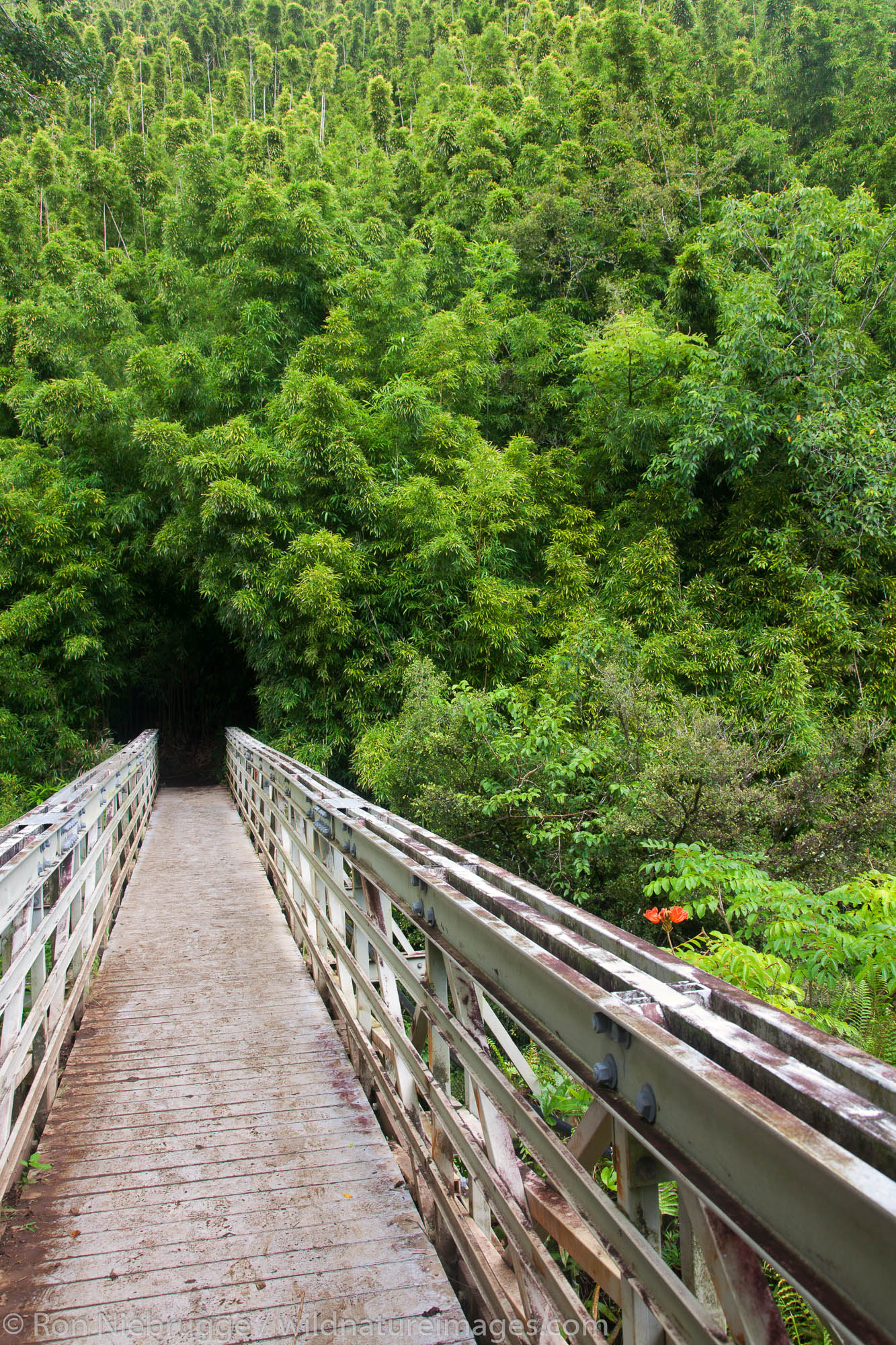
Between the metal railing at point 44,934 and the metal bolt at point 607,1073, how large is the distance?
1.57 metres

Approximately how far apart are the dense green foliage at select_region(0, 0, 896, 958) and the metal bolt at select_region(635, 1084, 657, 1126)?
4296 mm

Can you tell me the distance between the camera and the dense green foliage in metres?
6.00

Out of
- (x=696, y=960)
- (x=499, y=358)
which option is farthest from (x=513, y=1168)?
(x=499, y=358)

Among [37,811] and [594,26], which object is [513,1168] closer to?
[37,811]

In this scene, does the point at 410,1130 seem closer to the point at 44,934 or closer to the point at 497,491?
the point at 44,934

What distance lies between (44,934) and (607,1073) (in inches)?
78.0

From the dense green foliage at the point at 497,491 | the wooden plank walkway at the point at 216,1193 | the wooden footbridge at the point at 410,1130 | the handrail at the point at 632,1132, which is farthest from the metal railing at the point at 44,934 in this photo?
the dense green foliage at the point at 497,491

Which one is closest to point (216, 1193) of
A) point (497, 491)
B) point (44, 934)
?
point (44, 934)

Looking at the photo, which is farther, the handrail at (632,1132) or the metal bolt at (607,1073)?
the metal bolt at (607,1073)

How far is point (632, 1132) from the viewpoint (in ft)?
3.00

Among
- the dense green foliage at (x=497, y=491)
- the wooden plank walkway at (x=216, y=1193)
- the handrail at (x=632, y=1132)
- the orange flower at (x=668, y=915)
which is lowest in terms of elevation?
the wooden plank walkway at (x=216, y=1193)

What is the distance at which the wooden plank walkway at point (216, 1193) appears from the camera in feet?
5.40

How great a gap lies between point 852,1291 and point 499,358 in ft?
48.8

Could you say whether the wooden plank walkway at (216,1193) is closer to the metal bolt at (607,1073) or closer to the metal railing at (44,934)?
the metal railing at (44,934)
